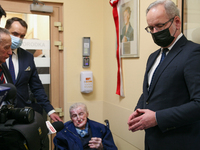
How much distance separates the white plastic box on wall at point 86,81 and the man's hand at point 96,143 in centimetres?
99

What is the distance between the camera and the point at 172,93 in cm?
127

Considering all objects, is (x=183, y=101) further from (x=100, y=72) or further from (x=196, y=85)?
(x=100, y=72)

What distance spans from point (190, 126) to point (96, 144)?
1095 mm

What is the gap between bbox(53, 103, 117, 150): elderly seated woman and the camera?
2086 mm

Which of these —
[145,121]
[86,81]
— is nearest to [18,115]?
[145,121]

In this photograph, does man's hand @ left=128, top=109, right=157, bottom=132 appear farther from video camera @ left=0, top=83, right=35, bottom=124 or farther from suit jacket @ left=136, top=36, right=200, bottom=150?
video camera @ left=0, top=83, right=35, bottom=124

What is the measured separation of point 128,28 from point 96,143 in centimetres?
130

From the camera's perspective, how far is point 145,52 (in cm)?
210

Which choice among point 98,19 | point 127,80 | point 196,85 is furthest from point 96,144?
point 98,19

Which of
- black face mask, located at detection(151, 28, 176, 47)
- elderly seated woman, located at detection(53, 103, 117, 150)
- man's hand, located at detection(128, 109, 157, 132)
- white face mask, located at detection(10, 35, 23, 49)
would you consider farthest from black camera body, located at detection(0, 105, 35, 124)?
elderly seated woman, located at detection(53, 103, 117, 150)

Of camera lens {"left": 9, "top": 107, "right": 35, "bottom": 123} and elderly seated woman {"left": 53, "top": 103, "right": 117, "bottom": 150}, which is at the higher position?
camera lens {"left": 9, "top": 107, "right": 35, "bottom": 123}

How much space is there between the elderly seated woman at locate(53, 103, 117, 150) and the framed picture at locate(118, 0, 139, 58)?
0.84 metres

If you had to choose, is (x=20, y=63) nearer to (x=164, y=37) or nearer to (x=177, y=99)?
(x=164, y=37)

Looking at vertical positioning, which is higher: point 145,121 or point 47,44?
point 47,44
